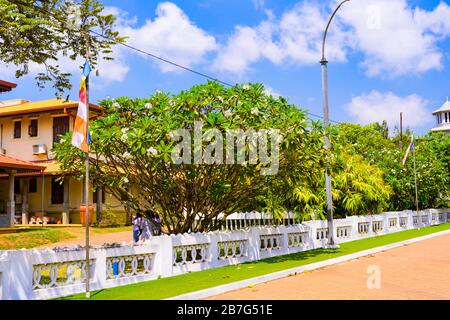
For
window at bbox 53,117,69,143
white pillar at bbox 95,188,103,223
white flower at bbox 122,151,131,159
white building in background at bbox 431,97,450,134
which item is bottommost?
white pillar at bbox 95,188,103,223

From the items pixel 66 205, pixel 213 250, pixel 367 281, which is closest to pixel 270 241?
pixel 213 250

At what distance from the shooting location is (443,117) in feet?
245

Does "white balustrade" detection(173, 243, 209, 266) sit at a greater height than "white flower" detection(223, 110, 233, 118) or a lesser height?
lesser

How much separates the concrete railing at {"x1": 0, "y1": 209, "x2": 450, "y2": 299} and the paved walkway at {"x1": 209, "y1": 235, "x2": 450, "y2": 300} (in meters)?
2.59

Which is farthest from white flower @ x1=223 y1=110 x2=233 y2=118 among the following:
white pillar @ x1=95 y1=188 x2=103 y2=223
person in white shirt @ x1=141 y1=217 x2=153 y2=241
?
white pillar @ x1=95 y1=188 x2=103 y2=223

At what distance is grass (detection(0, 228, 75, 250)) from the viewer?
867 inches

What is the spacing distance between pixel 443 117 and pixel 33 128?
60.2m

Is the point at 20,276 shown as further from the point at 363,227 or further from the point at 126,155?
the point at 363,227

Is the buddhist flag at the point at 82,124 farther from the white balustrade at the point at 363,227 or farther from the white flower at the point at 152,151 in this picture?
the white balustrade at the point at 363,227

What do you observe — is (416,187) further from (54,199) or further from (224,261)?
(54,199)

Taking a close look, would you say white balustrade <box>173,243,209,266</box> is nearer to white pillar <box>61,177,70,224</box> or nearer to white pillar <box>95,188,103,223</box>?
white pillar <box>95,188,103,223</box>

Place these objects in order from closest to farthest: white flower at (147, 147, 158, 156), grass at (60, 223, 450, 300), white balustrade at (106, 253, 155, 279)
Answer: grass at (60, 223, 450, 300) < white balustrade at (106, 253, 155, 279) < white flower at (147, 147, 158, 156)

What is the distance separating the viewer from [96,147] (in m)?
13.8

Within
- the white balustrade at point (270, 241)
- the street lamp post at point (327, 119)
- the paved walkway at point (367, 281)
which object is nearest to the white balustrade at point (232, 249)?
the white balustrade at point (270, 241)
